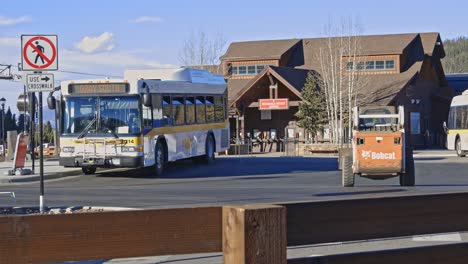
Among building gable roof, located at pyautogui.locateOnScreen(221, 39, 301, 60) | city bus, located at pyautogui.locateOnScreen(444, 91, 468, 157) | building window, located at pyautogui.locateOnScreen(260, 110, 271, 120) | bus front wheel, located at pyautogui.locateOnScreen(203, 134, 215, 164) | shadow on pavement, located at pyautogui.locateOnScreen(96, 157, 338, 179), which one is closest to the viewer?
shadow on pavement, located at pyautogui.locateOnScreen(96, 157, 338, 179)

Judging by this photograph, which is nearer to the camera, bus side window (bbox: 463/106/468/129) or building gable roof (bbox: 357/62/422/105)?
bus side window (bbox: 463/106/468/129)

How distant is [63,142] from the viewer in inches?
899

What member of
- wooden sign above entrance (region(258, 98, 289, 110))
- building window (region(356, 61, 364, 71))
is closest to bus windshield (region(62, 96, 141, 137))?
wooden sign above entrance (region(258, 98, 289, 110))

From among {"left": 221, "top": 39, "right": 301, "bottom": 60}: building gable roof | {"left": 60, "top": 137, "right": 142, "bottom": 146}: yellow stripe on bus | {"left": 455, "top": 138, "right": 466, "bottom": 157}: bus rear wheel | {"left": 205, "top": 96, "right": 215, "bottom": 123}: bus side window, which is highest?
{"left": 221, "top": 39, "right": 301, "bottom": 60}: building gable roof

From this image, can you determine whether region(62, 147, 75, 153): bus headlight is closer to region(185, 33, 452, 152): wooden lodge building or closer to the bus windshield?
the bus windshield

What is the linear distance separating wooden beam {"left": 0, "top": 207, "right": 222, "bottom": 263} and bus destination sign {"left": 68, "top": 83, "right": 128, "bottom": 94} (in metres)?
18.9

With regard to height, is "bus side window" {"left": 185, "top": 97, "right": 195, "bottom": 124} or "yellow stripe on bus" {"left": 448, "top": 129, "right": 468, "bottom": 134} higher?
"bus side window" {"left": 185, "top": 97, "right": 195, "bottom": 124}

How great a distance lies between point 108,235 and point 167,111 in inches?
818

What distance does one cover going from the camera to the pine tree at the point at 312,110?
48.2 m

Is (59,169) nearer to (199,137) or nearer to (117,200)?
(199,137)

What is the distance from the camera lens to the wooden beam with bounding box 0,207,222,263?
12.2ft

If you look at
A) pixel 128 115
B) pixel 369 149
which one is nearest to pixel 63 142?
pixel 128 115

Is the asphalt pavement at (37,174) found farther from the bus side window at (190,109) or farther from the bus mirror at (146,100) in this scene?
the bus mirror at (146,100)

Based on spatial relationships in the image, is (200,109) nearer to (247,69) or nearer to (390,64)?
(390,64)
